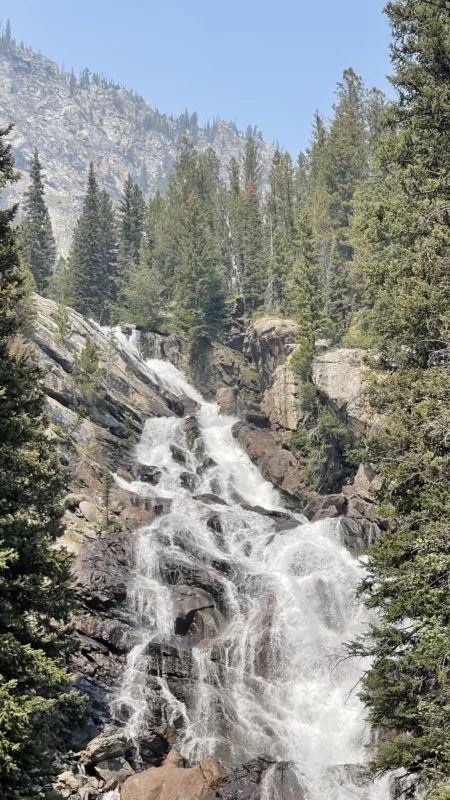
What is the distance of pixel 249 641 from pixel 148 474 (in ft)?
55.8

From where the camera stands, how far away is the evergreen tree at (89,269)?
68.0 m

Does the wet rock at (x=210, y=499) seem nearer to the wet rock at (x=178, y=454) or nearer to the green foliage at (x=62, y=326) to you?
the wet rock at (x=178, y=454)

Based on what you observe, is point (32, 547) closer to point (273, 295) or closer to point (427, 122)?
point (427, 122)

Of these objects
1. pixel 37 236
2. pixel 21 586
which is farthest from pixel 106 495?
pixel 37 236

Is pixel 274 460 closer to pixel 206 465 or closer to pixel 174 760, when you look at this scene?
pixel 206 465

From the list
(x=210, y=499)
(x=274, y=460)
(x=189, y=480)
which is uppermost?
(x=274, y=460)

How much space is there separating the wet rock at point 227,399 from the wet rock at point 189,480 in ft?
46.6

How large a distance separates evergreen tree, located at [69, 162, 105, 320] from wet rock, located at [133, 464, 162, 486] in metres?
32.9

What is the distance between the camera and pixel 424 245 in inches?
611

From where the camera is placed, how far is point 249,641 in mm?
24844

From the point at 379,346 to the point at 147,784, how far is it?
14.6 meters

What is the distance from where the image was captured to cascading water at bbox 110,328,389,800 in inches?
807

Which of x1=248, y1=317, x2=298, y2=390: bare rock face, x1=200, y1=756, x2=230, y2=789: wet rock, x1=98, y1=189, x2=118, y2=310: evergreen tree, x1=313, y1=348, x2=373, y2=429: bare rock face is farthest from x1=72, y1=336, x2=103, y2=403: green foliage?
x1=200, y1=756, x2=230, y2=789: wet rock

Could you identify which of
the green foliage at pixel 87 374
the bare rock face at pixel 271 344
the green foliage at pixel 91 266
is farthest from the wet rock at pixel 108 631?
the green foliage at pixel 91 266
